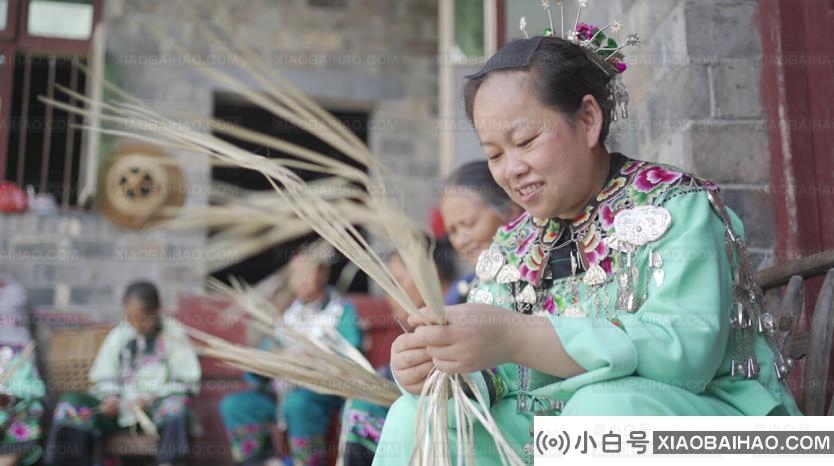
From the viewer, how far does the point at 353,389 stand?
1.68 metres

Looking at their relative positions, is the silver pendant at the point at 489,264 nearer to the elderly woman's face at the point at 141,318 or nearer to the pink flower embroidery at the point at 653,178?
the pink flower embroidery at the point at 653,178

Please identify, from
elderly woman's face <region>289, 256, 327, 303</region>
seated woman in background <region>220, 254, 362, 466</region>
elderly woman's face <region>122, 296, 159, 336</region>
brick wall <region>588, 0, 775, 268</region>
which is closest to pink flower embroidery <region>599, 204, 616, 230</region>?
brick wall <region>588, 0, 775, 268</region>

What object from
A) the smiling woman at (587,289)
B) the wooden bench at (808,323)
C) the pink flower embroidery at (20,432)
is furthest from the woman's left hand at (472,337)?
the pink flower embroidery at (20,432)

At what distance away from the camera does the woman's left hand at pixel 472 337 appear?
1078mm

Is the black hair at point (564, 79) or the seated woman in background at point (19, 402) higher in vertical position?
the black hair at point (564, 79)

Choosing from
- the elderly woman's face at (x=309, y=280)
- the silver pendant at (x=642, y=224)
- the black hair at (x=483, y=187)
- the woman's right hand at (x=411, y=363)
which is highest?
the black hair at (x=483, y=187)

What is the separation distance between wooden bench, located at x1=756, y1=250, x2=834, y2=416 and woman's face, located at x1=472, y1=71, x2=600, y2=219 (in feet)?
1.59

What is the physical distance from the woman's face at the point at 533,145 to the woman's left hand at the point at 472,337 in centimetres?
28

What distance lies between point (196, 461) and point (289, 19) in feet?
9.25

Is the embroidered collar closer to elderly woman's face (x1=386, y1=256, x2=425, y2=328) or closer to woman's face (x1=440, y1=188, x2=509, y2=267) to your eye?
woman's face (x1=440, y1=188, x2=509, y2=267)

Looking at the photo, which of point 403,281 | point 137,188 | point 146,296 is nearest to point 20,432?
point 146,296

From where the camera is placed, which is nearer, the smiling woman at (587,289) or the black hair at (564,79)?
the smiling woman at (587,289)

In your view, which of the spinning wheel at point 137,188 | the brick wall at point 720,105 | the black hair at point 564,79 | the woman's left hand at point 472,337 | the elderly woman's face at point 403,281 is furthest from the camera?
the spinning wheel at point 137,188

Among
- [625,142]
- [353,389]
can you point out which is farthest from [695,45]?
[353,389]
